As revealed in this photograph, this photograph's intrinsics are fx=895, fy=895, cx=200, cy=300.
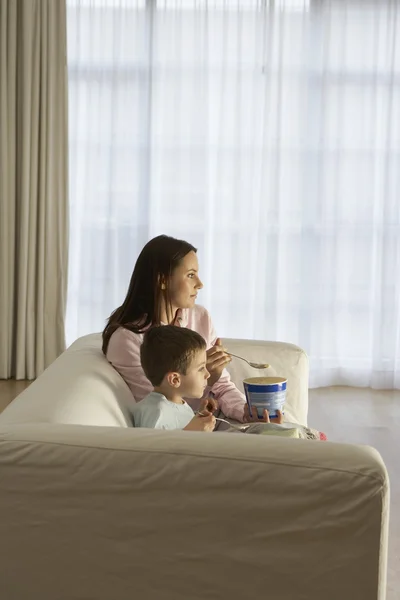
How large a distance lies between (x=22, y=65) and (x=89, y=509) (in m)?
3.96

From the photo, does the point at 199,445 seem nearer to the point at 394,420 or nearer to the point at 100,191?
the point at 394,420

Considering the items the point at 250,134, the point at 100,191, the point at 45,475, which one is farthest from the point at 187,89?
the point at 45,475

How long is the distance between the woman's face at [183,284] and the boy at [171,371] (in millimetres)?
309

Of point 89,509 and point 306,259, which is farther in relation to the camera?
point 306,259

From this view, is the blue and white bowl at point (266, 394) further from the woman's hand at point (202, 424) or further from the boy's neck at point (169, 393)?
the woman's hand at point (202, 424)

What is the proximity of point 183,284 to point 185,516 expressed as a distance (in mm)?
1067

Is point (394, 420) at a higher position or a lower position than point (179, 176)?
lower

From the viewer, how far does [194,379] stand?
2.30 metres

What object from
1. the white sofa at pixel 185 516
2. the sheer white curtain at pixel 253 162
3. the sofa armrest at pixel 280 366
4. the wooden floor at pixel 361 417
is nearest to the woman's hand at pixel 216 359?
the sofa armrest at pixel 280 366

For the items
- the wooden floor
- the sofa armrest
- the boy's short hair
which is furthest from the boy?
the wooden floor

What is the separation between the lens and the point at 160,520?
5.48 ft

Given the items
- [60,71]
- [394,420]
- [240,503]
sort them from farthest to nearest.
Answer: [60,71]
[394,420]
[240,503]

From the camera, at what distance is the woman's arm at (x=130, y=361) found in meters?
2.49

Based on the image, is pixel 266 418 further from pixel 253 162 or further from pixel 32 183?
pixel 32 183
